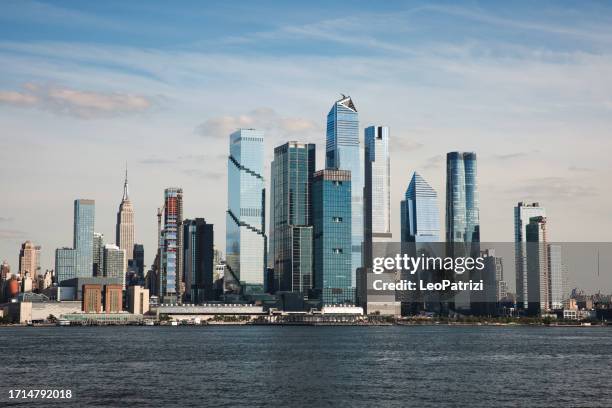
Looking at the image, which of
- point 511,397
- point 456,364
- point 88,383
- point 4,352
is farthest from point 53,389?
point 4,352

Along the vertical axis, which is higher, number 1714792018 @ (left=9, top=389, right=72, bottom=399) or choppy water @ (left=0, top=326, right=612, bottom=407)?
number 1714792018 @ (left=9, top=389, right=72, bottom=399)

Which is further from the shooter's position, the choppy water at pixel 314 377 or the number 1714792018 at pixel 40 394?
the choppy water at pixel 314 377

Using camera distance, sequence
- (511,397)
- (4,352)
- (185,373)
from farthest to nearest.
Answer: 1. (4,352)
2. (185,373)
3. (511,397)

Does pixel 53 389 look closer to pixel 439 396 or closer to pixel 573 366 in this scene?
pixel 439 396

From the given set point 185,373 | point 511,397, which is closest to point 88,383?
point 185,373

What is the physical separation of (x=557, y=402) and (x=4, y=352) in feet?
344

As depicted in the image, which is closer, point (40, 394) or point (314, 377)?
point (40, 394)

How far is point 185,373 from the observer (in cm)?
11350

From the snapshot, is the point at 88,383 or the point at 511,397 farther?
the point at 88,383

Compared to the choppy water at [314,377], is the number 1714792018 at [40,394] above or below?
above

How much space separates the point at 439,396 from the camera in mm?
91750

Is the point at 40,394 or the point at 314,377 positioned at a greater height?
the point at 40,394

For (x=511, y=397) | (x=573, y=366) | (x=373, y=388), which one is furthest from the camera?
(x=573, y=366)

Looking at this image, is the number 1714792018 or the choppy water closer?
the number 1714792018
